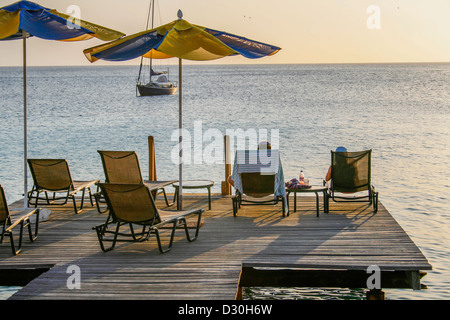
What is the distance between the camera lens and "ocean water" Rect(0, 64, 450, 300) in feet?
42.4

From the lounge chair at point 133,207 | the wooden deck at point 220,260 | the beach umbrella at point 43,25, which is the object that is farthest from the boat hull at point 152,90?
the lounge chair at point 133,207

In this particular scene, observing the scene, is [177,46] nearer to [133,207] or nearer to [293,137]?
[133,207]

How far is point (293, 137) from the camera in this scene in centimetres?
2859

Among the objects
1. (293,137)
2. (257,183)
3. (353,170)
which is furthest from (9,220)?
(293,137)

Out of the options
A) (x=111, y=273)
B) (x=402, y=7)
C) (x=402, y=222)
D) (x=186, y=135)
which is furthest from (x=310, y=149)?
(x=402, y=7)

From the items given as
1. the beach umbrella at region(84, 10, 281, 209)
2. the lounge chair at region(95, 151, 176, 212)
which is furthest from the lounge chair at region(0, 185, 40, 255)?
the beach umbrella at region(84, 10, 281, 209)

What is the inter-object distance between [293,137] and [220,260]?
22.5 metres

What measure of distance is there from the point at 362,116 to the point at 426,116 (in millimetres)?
4443

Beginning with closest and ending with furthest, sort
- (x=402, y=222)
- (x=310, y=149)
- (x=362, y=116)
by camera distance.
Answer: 1. (x=402, y=222)
2. (x=310, y=149)
3. (x=362, y=116)

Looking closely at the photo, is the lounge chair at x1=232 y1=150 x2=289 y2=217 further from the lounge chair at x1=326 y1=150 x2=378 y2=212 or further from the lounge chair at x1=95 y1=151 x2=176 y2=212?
the lounge chair at x1=95 y1=151 x2=176 y2=212

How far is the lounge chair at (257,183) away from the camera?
8492 millimetres

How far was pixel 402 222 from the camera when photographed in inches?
494

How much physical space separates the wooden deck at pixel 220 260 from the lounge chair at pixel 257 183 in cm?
39
